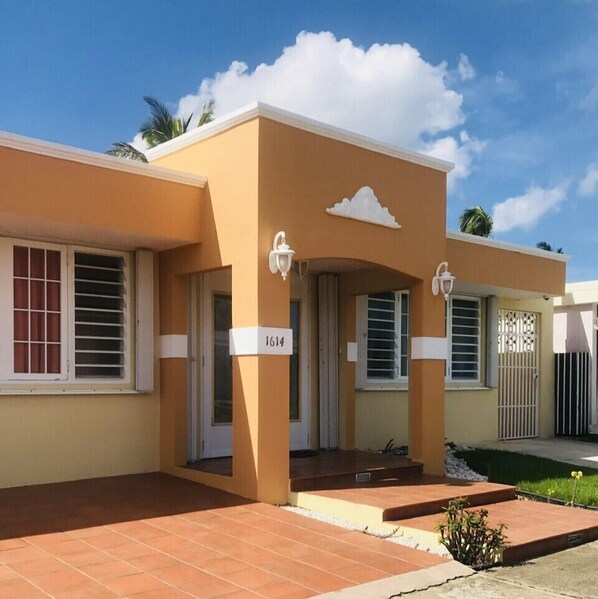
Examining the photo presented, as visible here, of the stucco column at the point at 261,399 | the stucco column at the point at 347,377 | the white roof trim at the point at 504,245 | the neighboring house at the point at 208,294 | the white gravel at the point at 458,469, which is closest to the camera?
the stucco column at the point at 261,399

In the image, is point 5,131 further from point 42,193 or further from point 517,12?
point 517,12

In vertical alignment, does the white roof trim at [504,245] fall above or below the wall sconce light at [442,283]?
above

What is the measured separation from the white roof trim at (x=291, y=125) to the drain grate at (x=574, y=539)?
5.01 metres

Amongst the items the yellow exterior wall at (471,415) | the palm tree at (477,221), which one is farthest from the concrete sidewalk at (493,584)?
the palm tree at (477,221)

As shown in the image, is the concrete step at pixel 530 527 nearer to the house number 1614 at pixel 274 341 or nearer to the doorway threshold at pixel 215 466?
the house number 1614 at pixel 274 341

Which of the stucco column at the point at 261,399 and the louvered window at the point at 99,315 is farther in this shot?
the louvered window at the point at 99,315

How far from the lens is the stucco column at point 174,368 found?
9.00 metres

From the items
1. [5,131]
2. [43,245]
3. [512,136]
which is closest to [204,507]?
[43,245]

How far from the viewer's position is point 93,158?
7762 millimetres

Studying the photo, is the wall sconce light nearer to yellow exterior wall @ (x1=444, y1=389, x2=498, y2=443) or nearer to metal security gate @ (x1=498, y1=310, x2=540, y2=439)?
yellow exterior wall @ (x1=444, y1=389, x2=498, y2=443)

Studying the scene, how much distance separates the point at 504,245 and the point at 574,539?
252 inches

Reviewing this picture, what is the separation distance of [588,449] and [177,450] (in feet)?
27.1

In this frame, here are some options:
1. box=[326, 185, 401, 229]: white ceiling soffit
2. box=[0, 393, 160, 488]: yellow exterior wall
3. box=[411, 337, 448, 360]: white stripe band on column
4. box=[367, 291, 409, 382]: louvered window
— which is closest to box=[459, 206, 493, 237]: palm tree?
box=[367, 291, 409, 382]: louvered window

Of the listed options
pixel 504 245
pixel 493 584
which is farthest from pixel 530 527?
pixel 504 245
